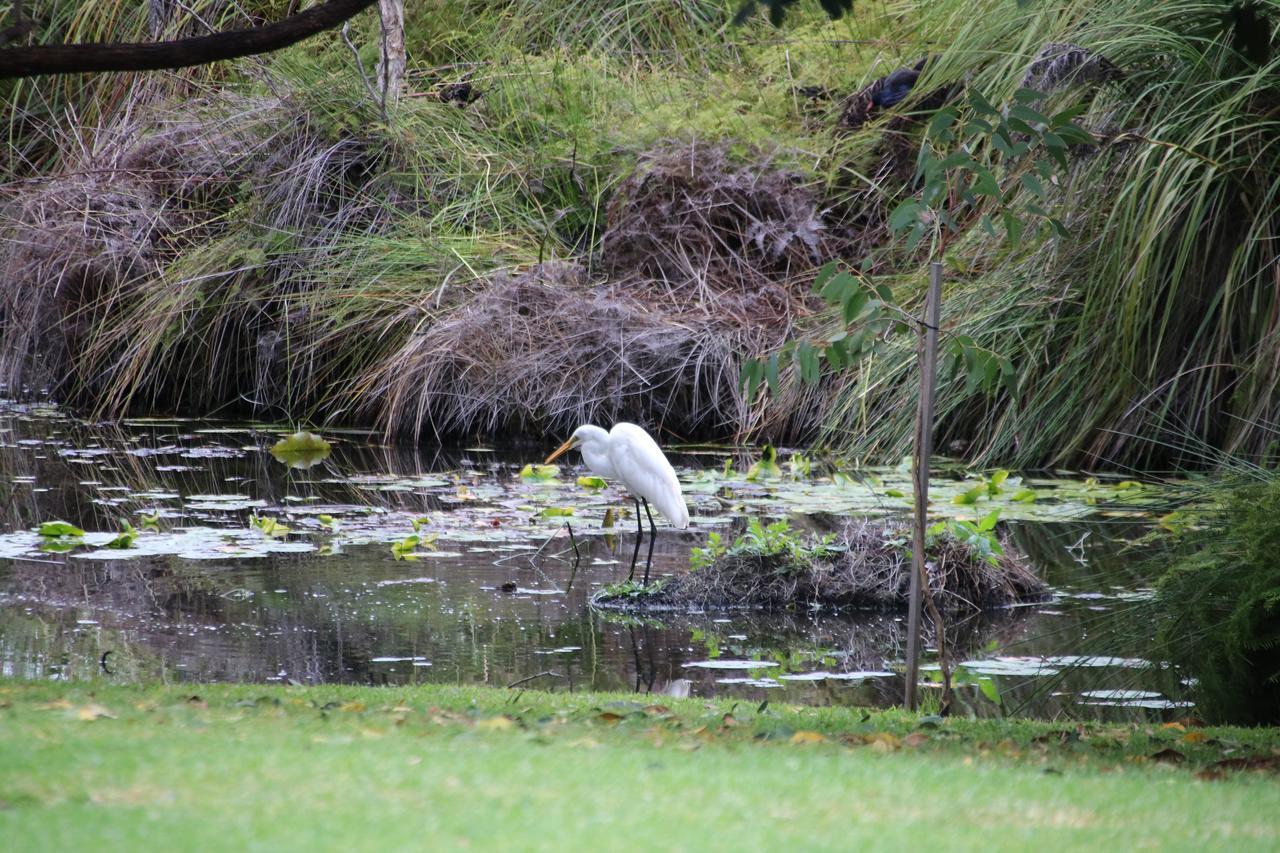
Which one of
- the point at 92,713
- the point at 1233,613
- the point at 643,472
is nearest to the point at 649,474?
the point at 643,472

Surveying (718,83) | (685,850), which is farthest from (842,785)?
(718,83)

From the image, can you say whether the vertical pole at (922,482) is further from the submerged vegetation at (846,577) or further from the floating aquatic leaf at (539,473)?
the floating aquatic leaf at (539,473)

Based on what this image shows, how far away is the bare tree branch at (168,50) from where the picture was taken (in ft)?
15.4

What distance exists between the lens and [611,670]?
255 inches

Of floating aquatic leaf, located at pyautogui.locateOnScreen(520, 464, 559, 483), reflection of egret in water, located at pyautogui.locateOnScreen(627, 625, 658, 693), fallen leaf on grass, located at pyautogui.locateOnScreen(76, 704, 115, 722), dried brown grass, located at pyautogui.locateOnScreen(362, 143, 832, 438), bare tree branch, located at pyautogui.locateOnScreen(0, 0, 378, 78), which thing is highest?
bare tree branch, located at pyautogui.locateOnScreen(0, 0, 378, 78)

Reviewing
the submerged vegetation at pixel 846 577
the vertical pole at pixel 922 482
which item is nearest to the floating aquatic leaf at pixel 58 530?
the submerged vegetation at pixel 846 577

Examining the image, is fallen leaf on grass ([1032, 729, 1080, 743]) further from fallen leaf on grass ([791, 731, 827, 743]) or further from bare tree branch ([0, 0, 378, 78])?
bare tree branch ([0, 0, 378, 78])

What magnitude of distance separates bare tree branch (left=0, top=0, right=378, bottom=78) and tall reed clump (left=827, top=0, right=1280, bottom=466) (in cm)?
640

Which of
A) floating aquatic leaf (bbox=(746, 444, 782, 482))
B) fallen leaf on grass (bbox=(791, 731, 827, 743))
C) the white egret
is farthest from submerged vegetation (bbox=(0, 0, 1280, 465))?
fallen leaf on grass (bbox=(791, 731, 827, 743))

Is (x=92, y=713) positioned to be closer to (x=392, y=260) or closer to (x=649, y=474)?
(x=649, y=474)

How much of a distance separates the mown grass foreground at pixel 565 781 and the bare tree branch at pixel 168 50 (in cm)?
190

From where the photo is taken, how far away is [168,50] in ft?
15.8

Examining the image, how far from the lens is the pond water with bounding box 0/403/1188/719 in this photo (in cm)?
626

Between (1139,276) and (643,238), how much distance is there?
609 cm
